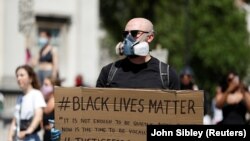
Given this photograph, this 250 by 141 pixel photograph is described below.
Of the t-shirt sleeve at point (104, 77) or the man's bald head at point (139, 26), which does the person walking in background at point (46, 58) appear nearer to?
the t-shirt sleeve at point (104, 77)

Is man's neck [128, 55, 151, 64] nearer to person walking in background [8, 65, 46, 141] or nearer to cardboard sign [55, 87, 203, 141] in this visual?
cardboard sign [55, 87, 203, 141]

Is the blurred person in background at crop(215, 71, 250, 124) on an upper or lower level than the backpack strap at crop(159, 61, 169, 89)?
lower

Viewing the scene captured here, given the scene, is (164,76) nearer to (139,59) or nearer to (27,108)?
(139,59)

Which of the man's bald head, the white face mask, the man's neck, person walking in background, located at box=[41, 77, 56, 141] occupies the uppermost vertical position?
the man's bald head

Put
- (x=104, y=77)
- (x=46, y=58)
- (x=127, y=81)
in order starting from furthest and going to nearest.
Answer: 1. (x=46, y=58)
2. (x=104, y=77)
3. (x=127, y=81)

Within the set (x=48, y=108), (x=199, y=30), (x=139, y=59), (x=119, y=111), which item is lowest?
(x=48, y=108)

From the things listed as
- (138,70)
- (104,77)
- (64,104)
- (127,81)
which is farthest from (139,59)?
(64,104)

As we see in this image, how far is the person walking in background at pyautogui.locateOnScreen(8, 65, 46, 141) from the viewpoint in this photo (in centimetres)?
1252

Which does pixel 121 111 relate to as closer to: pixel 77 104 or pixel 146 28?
pixel 77 104

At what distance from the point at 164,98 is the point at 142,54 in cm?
53
